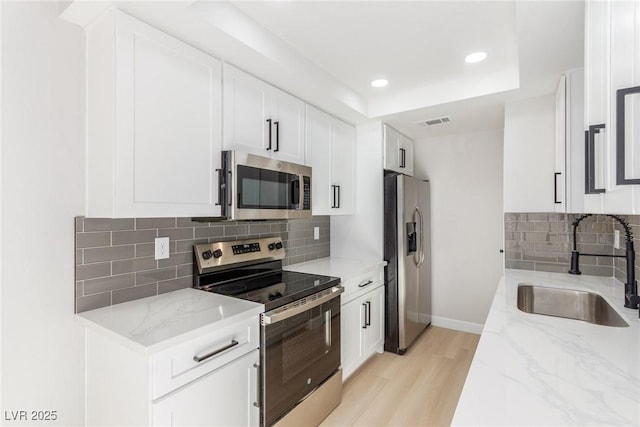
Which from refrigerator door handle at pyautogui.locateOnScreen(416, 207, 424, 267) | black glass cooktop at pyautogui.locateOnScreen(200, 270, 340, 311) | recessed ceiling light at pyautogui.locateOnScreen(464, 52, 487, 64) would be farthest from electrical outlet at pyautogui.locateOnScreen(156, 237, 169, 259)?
refrigerator door handle at pyautogui.locateOnScreen(416, 207, 424, 267)

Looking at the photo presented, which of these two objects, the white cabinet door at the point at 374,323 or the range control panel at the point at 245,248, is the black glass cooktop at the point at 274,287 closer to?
the range control panel at the point at 245,248

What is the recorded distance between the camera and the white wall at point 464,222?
342 centimetres

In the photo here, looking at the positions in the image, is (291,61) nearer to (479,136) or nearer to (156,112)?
(156,112)

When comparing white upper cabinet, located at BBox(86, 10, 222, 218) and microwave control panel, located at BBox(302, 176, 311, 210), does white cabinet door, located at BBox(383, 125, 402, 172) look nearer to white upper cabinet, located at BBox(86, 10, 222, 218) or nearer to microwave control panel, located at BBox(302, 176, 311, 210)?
microwave control panel, located at BBox(302, 176, 311, 210)

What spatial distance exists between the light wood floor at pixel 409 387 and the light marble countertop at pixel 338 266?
0.87 metres

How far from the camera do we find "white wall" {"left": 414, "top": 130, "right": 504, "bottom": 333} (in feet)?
11.2

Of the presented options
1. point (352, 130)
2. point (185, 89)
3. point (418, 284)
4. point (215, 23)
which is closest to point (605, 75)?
point (215, 23)

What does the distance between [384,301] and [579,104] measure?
2.09 m

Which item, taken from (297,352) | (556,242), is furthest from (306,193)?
(556,242)

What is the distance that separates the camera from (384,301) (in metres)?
3.04

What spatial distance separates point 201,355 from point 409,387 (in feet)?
6.00

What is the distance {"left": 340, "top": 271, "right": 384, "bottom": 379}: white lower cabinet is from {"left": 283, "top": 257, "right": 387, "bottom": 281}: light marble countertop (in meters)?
0.08

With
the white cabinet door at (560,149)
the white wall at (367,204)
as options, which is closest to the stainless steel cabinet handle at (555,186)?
the white cabinet door at (560,149)

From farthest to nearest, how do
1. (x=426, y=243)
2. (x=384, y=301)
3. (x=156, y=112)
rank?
(x=426, y=243), (x=384, y=301), (x=156, y=112)
